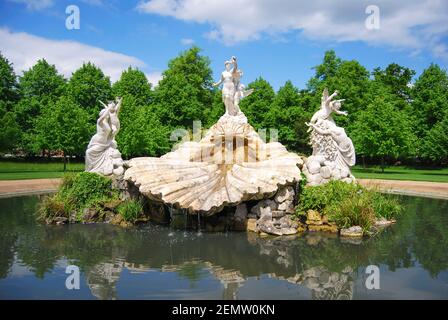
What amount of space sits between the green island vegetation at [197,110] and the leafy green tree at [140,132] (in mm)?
93

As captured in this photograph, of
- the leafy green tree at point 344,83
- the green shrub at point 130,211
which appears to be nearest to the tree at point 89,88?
the leafy green tree at point 344,83

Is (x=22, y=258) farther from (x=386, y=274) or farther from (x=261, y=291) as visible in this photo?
(x=386, y=274)

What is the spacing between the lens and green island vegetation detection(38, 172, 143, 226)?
1352cm

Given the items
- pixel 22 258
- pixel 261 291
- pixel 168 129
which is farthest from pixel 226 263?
pixel 168 129

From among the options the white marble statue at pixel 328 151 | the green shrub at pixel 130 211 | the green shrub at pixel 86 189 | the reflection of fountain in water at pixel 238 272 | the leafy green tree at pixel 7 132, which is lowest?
→ the reflection of fountain in water at pixel 238 272

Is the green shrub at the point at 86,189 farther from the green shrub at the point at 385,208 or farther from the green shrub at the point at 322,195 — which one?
the green shrub at the point at 385,208

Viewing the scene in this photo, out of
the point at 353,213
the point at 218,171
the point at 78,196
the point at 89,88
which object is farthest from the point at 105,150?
the point at 89,88

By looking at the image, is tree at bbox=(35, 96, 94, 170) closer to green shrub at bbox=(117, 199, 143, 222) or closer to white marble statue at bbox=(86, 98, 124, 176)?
white marble statue at bbox=(86, 98, 124, 176)

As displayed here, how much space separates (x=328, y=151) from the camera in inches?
592

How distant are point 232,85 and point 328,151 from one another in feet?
17.0

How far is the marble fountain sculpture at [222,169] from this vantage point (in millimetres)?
11992
